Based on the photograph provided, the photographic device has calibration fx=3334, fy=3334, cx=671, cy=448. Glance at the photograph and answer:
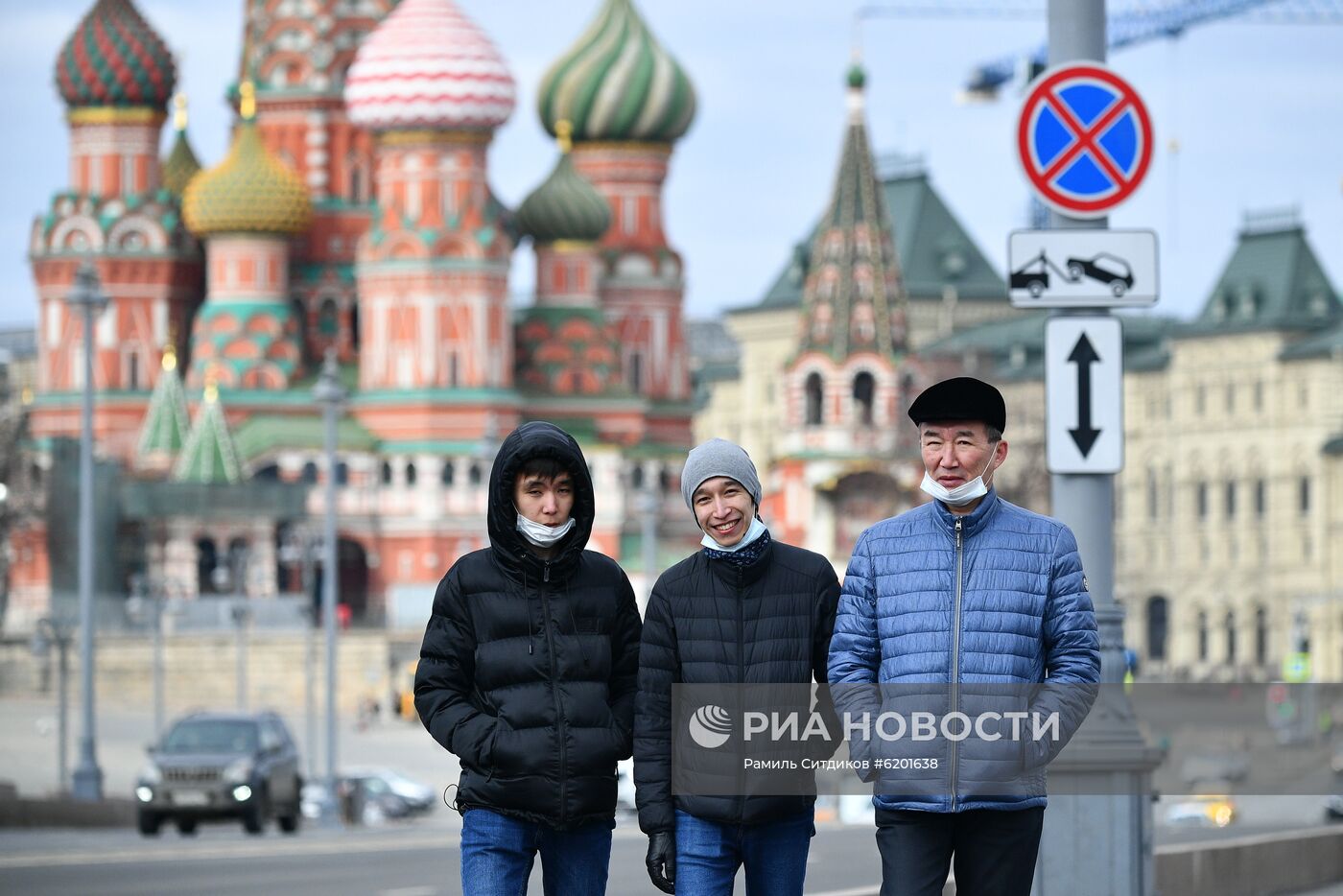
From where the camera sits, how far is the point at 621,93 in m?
86.1

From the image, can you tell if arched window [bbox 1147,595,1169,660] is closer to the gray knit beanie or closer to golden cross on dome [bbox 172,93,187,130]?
golden cross on dome [bbox 172,93,187,130]

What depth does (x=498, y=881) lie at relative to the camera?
25.8 ft

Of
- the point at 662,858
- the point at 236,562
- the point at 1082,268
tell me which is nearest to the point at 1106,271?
the point at 1082,268

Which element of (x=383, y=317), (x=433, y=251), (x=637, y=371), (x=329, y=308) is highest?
(x=433, y=251)

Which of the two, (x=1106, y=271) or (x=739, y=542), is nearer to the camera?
(x=739, y=542)

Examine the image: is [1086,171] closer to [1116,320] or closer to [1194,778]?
[1116,320]

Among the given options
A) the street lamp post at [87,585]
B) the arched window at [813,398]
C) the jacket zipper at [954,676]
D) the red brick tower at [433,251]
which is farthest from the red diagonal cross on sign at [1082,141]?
the arched window at [813,398]

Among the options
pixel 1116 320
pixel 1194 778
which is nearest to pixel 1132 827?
pixel 1116 320

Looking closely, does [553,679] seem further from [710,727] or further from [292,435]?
[292,435]

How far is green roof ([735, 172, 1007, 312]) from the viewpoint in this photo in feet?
399

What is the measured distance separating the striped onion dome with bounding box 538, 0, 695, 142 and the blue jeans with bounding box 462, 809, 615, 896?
7855cm

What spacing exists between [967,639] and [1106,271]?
2.99 meters

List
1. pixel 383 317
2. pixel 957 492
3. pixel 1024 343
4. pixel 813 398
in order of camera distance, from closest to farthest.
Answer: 1. pixel 957 492
2. pixel 383 317
3. pixel 813 398
4. pixel 1024 343

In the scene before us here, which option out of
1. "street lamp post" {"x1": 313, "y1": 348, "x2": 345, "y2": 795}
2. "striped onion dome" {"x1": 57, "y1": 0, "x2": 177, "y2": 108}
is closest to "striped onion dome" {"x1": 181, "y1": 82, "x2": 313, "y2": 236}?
"striped onion dome" {"x1": 57, "y1": 0, "x2": 177, "y2": 108}
